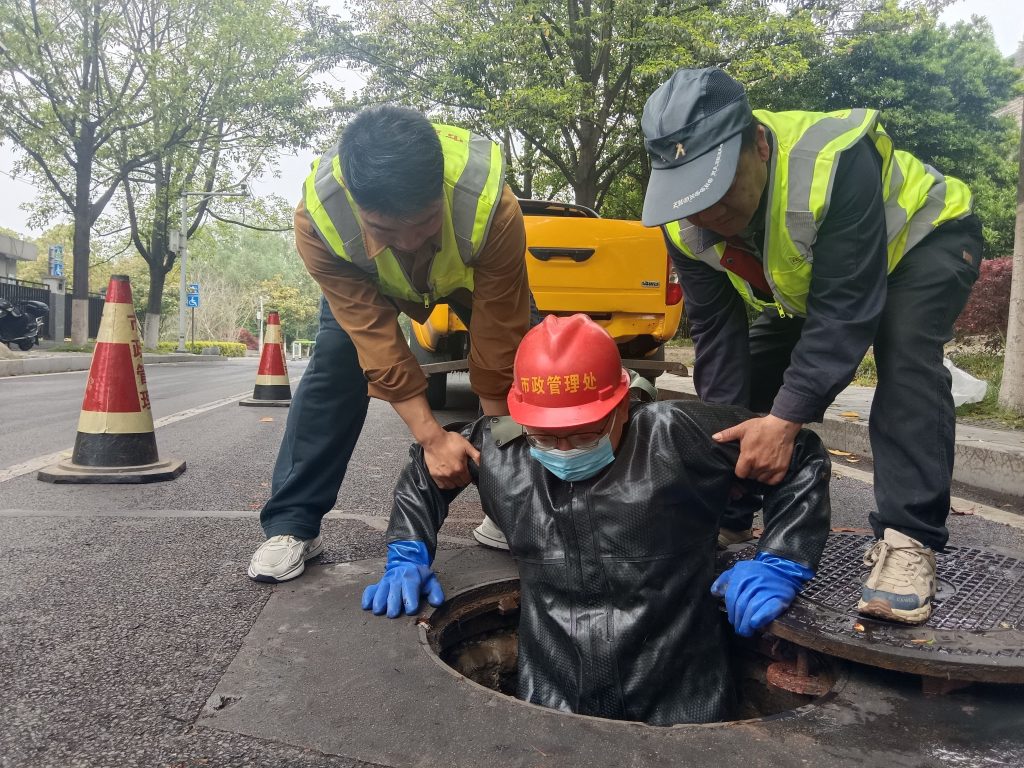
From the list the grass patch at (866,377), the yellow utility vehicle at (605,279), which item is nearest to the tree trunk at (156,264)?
the grass patch at (866,377)

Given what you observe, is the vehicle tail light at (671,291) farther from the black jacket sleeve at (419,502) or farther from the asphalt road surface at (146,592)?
the black jacket sleeve at (419,502)

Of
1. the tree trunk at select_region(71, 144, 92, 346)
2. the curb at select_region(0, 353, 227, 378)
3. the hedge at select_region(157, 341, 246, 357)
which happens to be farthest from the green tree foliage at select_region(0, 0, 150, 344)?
the hedge at select_region(157, 341, 246, 357)

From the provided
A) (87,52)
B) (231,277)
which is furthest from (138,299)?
(231,277)

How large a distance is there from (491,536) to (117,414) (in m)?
2.34

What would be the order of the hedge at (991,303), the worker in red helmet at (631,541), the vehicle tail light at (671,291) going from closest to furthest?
the worker in red helmet at (631,541) < the vehicle tail light at (671,291) < the hedge at (991,303)

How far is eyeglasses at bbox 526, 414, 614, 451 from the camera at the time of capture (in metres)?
1.87

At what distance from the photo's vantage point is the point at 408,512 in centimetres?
231

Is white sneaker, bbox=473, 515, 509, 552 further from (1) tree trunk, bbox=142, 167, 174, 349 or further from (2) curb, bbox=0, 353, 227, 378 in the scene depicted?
(1) tree trunk, bbox=142, 167, 174, 349

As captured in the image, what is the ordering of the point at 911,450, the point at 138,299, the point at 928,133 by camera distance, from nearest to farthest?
the point at 911,450 → the point at 928,133 → the point at 138,299

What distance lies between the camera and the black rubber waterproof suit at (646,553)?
77.3 inches

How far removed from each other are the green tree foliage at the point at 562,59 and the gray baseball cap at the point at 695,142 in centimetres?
1149

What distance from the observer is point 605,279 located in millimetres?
5688

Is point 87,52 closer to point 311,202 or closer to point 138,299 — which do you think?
point 311,202

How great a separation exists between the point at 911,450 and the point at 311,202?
1.76 metres
